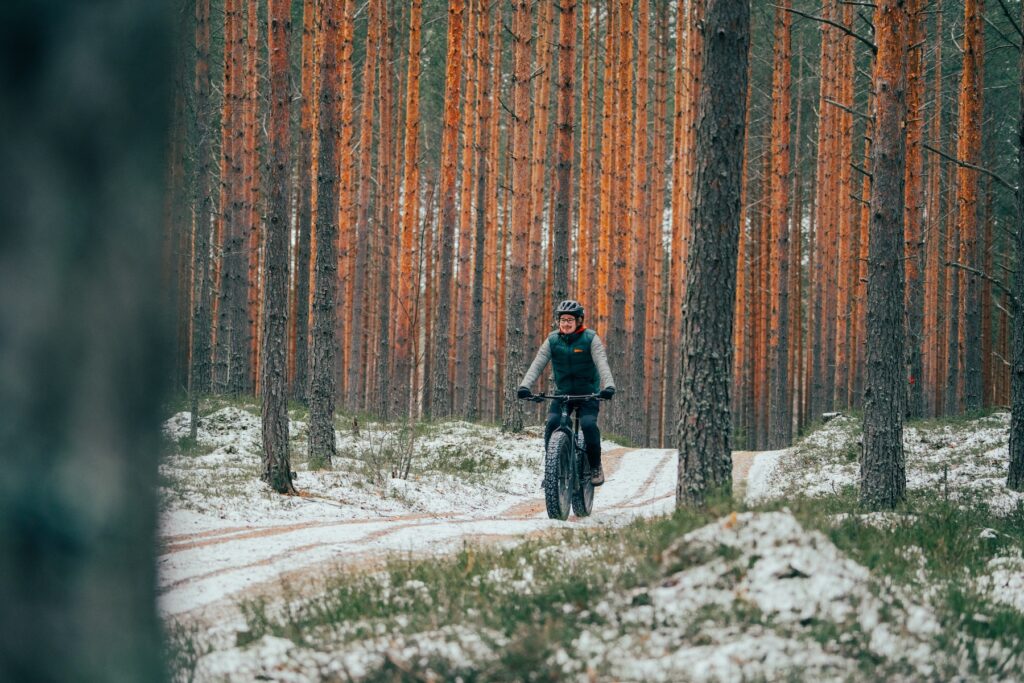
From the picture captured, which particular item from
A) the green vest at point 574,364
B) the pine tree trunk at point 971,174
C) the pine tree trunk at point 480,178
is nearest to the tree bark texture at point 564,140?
the pine tree trunk at point 480,178

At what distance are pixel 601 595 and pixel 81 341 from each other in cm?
354

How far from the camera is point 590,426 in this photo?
892 cm

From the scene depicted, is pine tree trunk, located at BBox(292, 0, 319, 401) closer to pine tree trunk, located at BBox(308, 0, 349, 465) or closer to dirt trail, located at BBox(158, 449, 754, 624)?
pine tree trunk, located at BBox(308, 0, 349, 465)

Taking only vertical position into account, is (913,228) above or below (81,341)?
above

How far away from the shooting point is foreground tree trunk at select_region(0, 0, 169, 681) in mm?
1699

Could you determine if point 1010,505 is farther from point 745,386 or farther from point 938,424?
point 745,386

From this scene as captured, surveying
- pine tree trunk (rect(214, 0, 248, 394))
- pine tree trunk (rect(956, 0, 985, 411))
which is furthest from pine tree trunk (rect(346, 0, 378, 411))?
pine tree trunk (rect(956, 0, 985, 411))

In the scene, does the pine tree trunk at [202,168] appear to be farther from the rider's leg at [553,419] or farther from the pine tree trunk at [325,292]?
the rider's leg at [553,419]

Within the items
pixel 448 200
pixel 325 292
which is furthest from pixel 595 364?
pixel 448 200

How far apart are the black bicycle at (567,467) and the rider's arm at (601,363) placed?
24cm

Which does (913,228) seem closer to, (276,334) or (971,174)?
(971,174)

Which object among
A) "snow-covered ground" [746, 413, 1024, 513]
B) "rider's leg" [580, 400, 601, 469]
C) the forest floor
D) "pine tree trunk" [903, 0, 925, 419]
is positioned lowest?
"snow-covered ground" [746, 413, 1024, 513]

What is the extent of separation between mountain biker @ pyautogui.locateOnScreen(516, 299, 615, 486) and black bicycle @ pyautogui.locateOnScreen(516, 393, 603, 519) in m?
0.09

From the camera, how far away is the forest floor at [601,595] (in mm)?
3889
